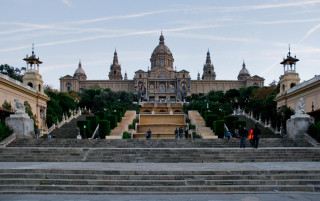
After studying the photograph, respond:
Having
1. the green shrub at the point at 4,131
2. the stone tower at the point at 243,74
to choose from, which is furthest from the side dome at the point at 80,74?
the green shrub at the point at 4,131

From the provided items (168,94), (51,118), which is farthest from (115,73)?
(51,118)

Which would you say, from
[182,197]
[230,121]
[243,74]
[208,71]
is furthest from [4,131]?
[208,71]

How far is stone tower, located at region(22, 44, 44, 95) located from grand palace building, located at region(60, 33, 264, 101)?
72.5 metres

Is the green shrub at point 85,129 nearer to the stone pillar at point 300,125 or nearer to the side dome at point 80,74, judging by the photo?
the stone pillar at point 300,125

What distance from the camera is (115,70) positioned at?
14538cm

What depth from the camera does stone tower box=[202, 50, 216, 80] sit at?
143m

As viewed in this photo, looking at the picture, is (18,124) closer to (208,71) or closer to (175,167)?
(175,167)

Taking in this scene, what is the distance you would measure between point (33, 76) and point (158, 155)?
34288 mm

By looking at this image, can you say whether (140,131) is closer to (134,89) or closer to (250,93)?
(250,93)

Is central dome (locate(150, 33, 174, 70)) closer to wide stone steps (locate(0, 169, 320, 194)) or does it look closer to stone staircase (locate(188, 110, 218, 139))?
stone staircase (locate(188, 110, 218, 139))

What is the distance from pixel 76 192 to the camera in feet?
35.7

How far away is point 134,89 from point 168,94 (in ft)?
43.2

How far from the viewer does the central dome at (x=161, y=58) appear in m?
137

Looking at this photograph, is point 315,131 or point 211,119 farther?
point 211,119
